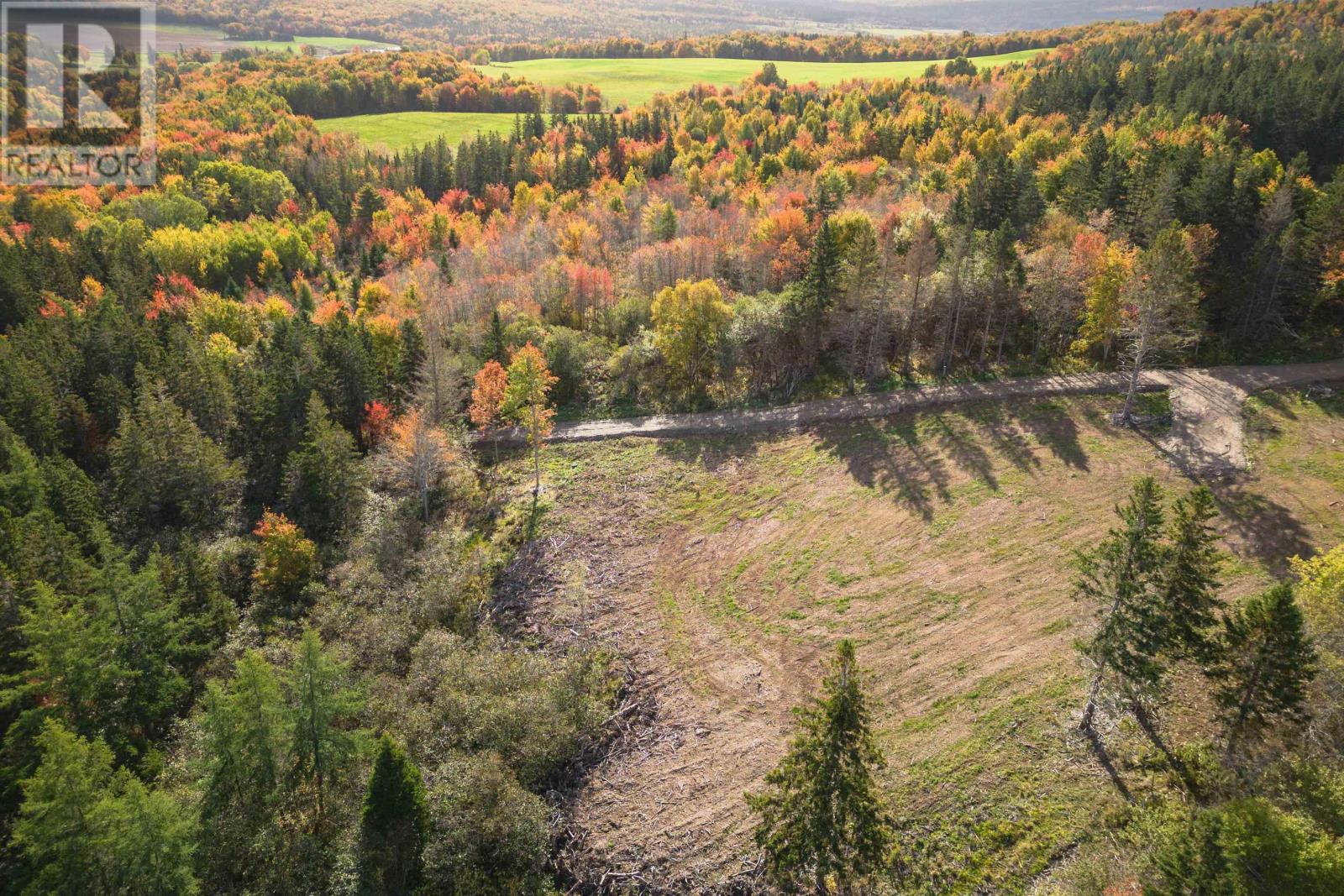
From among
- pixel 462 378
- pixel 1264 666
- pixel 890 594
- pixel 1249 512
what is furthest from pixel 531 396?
pixel 1249 512

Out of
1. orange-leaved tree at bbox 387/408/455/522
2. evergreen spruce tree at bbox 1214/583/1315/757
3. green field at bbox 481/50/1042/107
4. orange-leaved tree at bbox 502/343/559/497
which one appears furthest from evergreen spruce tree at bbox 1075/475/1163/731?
green field at bbox 481/50/1042/107

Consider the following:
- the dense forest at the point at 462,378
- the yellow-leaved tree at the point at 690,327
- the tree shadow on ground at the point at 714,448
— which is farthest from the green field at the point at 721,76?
the tree shadow on ground at the point at 714,448

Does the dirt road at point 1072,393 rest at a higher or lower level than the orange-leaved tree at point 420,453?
higher

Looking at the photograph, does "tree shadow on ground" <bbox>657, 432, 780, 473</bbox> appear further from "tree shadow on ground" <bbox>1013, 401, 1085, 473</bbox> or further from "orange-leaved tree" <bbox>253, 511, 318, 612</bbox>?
"orange-leaved tree" <bbox>253, 511, 318, 612</bbox>

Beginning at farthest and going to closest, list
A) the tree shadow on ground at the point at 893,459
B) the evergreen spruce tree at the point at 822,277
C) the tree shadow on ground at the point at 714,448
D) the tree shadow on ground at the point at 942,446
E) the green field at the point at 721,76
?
the green field at the point at 721,76
the evergreen spruce tree at the point at 822,277
the tree shadow on ground at the point at 714,448
the tree shadow on ground at the point at 942,446
the tree shadow on ground at the point at 893,459

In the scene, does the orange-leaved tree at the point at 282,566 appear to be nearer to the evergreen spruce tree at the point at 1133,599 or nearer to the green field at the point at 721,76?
the evergreen spruce tree at the point at 1133,599

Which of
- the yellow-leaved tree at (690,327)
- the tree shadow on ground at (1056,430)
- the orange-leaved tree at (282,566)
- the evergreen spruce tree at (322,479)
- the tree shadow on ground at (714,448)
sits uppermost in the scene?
the yellow-leaved tree at (690,327)
